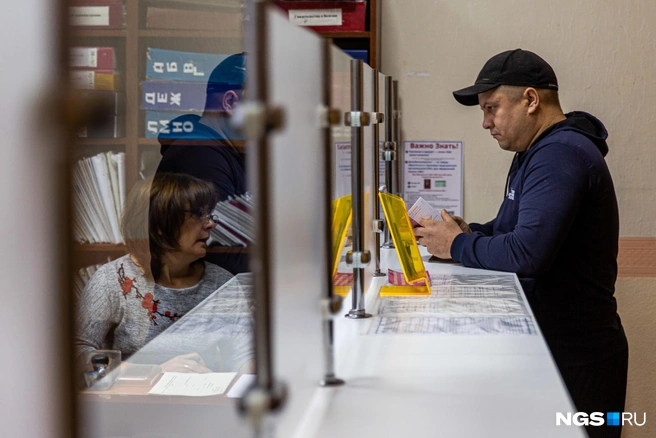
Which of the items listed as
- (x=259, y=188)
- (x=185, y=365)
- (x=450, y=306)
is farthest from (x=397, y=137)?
(x=259, y=188)

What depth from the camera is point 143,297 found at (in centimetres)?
209

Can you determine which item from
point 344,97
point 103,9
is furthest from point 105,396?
point 103,9

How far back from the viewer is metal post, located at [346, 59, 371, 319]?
130cm

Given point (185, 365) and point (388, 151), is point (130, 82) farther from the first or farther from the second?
point (185, 365)

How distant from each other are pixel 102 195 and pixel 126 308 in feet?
1.61

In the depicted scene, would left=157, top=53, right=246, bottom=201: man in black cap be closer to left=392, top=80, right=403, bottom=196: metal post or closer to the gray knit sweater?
the gray knit sweater

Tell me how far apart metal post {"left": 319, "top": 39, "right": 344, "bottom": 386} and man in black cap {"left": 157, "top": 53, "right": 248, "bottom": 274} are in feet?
3.67

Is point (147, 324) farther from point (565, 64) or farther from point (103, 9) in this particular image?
point (565, 64)

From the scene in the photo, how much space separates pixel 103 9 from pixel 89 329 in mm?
1100

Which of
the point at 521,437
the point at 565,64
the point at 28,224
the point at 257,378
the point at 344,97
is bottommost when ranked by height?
the point at 521,437

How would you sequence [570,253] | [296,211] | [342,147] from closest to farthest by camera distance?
[296,211]
[342,147]
[570,253]

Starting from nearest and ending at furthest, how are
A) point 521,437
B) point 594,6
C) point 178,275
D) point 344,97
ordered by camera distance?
point 521,437 < point 344,97 < point 178,275 < point 594,6

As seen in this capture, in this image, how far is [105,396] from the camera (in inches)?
50.9

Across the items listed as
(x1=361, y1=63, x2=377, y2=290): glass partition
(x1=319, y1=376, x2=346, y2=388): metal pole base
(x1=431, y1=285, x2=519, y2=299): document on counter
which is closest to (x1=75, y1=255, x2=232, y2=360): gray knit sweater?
(x1=361, y1=63, x2=377, y2=290): glass partition
